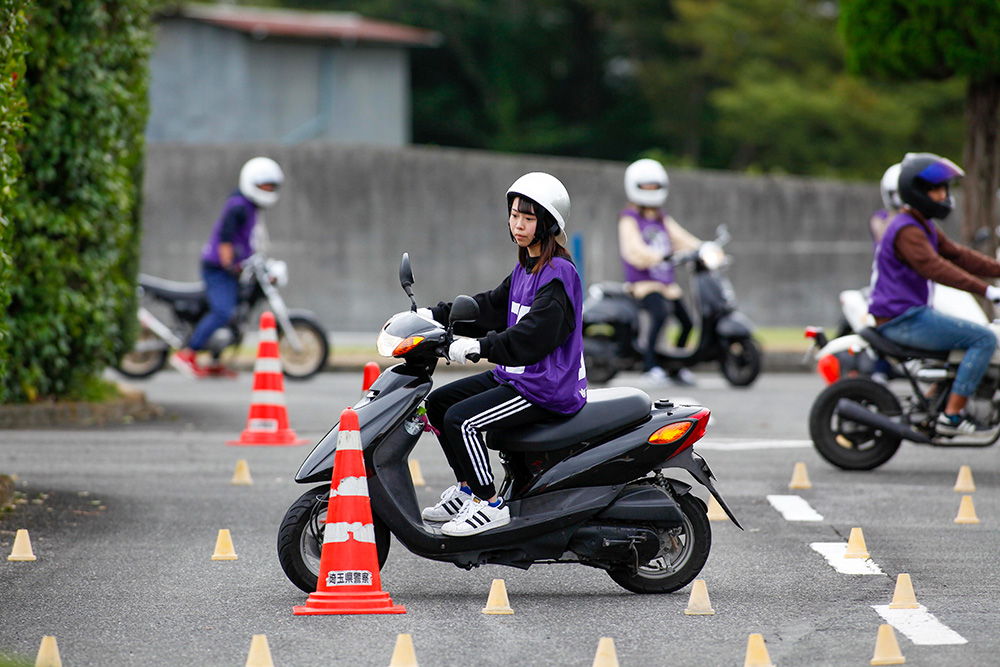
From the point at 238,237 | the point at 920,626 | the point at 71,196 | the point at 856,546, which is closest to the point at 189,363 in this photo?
the point at 238,237

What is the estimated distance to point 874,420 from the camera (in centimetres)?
966

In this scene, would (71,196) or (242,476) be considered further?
(71,196)

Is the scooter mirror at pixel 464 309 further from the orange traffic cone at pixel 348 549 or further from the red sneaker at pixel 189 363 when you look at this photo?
the red sneaker at pixel 189 363

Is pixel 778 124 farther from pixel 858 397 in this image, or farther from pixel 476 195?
pixel 858 397

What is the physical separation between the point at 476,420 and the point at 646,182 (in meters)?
9.47

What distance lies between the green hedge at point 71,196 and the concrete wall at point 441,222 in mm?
9422

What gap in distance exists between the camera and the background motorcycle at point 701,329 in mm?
15102

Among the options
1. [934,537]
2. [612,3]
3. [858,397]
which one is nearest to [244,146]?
[858,397]

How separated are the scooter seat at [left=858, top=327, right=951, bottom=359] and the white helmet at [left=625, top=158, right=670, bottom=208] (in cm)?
587

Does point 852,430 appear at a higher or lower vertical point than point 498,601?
lower

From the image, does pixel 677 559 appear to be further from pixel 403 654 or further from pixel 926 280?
pixel 926 280

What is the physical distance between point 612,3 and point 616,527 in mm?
36444

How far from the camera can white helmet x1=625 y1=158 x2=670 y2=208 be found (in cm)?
1529

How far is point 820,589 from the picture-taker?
6.36m
